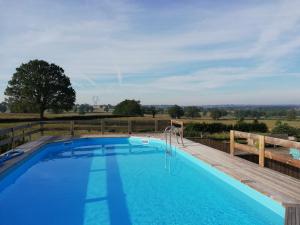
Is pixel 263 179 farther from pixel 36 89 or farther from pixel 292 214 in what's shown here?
pixel 36 89

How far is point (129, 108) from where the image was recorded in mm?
43469

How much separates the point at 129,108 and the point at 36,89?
14.8 meters

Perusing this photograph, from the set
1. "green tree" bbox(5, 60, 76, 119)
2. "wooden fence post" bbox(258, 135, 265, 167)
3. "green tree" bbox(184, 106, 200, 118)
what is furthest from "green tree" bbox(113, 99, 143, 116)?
"wooden fence post" bbox(258, 135, 265, 167)

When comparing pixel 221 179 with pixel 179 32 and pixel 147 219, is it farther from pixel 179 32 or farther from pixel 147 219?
pixel 179 32

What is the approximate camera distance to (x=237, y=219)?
452cm

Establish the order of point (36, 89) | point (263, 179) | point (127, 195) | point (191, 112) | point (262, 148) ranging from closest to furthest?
point (263, 179) → point (127, 195) → point (262, 148) → point (36, 89) → point (191, 112)

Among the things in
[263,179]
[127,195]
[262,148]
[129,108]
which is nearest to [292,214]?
[263,179]

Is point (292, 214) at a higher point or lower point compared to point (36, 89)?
lower

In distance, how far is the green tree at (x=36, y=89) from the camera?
31.8 m

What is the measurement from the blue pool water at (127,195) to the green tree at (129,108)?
3334 cm

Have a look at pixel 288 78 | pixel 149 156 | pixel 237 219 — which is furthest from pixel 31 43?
pixel 288 78

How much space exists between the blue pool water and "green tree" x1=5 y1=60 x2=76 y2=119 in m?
24.2

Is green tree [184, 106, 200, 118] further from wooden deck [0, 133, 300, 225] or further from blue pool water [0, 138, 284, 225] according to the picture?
wooden deck [0, 133, 300, 225]

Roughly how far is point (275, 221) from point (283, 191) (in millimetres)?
641
